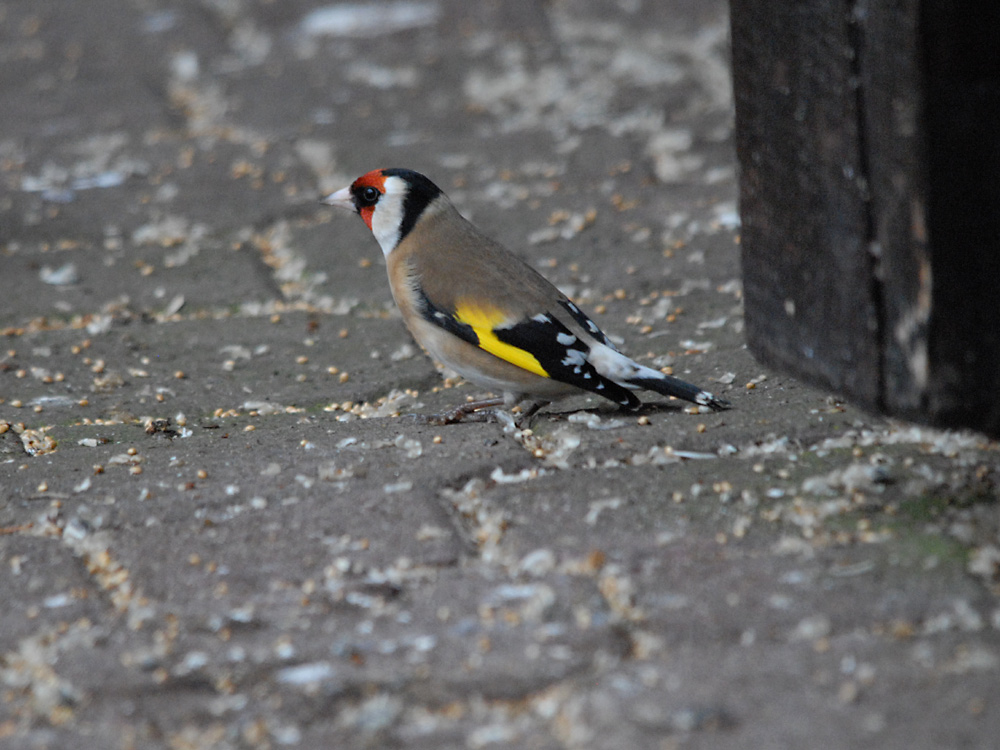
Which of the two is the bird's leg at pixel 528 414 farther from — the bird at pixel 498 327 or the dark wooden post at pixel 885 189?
the dark wooden post at pixel 885 189

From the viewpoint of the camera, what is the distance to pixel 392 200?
135 inches

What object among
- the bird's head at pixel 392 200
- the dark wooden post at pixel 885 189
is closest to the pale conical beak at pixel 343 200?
the bird's head at pixel 392 200

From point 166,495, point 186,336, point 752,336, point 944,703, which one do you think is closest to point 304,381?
point 186,336

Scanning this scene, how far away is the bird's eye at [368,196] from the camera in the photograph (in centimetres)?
349

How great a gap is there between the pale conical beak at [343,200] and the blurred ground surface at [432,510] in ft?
1.22

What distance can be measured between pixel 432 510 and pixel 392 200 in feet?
4.45

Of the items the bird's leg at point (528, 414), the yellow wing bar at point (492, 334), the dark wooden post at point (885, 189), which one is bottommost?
the bird's leg at point (528, 414)

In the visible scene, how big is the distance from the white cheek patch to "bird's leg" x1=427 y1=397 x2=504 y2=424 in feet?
1.92

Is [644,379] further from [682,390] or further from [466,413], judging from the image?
[466,413]

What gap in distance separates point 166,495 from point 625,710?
1184mm

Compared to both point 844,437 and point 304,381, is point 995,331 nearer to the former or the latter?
point 844,437

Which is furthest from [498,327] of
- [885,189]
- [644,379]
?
[885,189]

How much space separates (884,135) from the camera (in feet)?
6.50

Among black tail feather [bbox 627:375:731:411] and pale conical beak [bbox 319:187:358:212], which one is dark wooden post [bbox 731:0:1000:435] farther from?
pale conical beak [bbox 319:187:358:212]
